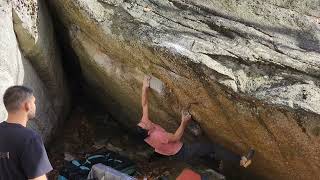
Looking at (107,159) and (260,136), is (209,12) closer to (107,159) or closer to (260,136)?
(260,136)

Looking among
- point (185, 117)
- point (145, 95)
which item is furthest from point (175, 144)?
point (145, 95)

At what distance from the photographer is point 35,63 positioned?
7.04 m

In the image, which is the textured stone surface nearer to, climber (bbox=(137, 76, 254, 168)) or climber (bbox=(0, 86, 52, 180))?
climber (bbox=(137, 76, 254, 168))

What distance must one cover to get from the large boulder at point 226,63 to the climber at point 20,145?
7.99 feet

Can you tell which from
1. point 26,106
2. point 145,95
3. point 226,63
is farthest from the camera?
point 145,95

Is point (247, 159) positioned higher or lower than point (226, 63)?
lower

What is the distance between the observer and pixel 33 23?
664 centimetres

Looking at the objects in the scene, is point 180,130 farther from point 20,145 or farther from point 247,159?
point 20,145

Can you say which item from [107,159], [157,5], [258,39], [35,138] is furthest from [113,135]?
[35,138]

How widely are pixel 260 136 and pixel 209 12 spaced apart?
70.6 inches

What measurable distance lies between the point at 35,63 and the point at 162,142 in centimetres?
202

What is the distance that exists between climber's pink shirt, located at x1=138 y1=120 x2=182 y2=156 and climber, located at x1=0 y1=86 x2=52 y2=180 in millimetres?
2875

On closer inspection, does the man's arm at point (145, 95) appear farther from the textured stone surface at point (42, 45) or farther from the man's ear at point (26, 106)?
the man's ear at point (26, 106)

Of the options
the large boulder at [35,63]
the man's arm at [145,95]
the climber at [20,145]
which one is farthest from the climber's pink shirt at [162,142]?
the climber at [20,145]
